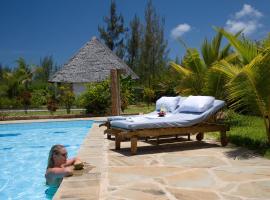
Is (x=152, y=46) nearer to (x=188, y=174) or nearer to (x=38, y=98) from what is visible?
(x=38, y=98)

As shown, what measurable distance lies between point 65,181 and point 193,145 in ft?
11.7

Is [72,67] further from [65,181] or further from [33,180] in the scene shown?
[65,181]

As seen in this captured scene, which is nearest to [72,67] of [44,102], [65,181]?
[44,102]

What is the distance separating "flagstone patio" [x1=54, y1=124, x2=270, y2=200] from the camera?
12.7 ft

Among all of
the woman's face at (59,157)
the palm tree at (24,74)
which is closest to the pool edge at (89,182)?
the woman's face at (59,157)

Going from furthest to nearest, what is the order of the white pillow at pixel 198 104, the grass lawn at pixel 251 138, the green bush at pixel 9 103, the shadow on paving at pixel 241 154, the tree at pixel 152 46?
the tree at pixel 152 46 < the green bush at pixel 9 103 < the white pillow at pixel 198 104 < the grass lawn at pixel 251 138 < the shadow on paving at pixel 241 154

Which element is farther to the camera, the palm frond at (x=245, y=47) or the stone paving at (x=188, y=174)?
the palm frond at (x=245, y=47)

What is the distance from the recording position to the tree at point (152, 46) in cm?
3212

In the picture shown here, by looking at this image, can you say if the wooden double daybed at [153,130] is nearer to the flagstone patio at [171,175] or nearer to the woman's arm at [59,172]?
the flagstone patio at [171,175]

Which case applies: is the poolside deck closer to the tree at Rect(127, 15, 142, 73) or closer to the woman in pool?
the woman in pool

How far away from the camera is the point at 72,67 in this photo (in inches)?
929

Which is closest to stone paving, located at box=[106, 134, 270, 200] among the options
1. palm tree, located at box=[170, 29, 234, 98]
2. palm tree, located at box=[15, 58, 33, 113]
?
palm tree, located at box=[170, 29, 234, 98]

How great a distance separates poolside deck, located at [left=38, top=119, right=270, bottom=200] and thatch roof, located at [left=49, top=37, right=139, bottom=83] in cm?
1671

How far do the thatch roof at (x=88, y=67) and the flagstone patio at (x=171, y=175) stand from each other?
16.6m
